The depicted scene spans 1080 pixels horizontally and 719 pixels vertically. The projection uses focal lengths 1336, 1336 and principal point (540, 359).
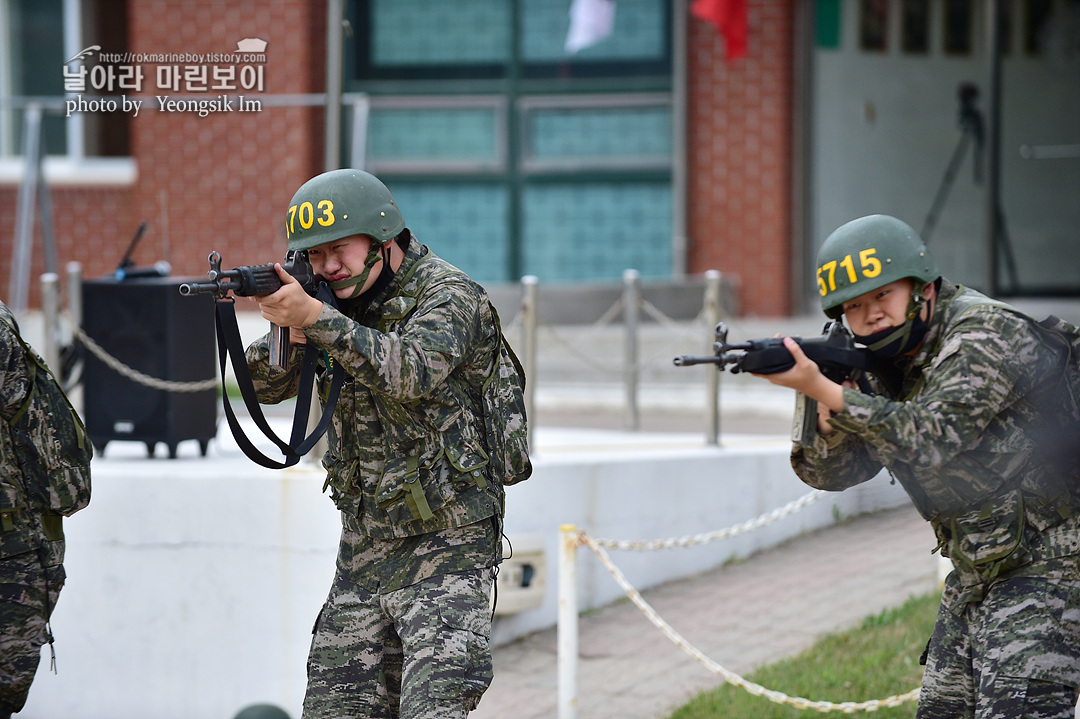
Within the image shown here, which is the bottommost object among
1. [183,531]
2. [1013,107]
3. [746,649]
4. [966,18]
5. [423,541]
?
[746,649]

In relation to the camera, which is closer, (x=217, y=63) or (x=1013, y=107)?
(x=217, y=63)

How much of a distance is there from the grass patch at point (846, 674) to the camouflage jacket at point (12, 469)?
3.01 meters

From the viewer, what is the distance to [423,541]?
3857 millimetres

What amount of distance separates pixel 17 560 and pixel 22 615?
0.18 meters

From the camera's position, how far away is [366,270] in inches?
151

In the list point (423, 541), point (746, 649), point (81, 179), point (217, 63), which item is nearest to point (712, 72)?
point (217, 63)

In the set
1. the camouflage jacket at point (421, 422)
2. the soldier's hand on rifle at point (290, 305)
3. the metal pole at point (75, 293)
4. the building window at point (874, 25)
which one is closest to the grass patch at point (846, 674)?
the camouflage jacket at point (421, 422)

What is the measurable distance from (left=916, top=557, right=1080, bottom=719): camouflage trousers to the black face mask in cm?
69

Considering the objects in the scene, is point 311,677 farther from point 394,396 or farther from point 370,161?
point 370,161

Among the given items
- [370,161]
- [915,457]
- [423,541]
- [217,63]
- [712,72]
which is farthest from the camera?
[370,161]

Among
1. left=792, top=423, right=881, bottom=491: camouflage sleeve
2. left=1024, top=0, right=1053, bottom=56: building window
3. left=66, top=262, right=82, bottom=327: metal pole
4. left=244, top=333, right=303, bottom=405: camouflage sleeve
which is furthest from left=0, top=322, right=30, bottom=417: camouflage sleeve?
left=1024, top=0, right=1053, bottom=56: building window

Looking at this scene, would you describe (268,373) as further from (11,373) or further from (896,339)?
(896,339)

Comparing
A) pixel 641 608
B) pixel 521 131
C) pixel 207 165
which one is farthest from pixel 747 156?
pixel 641 608

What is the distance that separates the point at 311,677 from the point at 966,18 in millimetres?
12352
